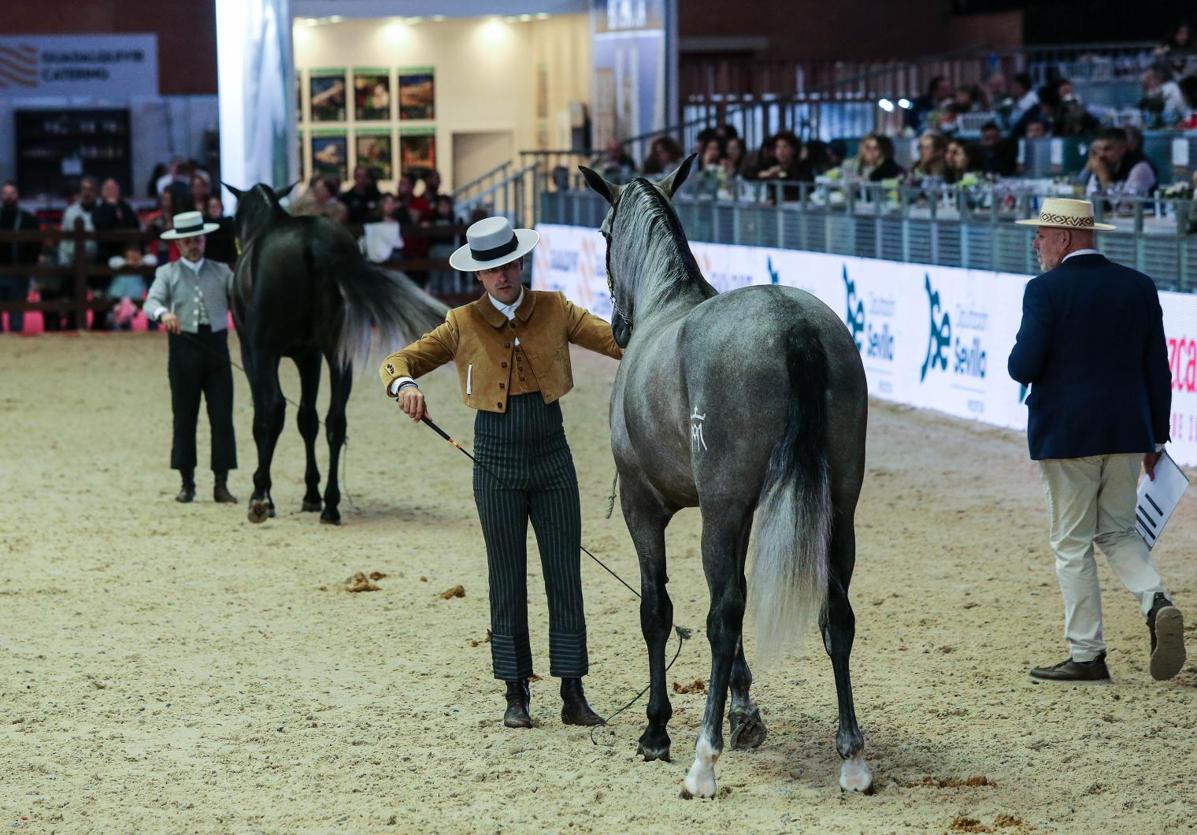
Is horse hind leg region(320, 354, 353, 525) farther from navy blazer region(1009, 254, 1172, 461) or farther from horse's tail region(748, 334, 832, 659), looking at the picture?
horse's tail region(748, 334, 832, 659)

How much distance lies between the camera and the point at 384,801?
213 inches

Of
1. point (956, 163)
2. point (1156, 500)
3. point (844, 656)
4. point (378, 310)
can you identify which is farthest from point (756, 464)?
point (956, 163)

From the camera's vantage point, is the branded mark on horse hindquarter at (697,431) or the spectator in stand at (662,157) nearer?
the branded mark on horse hindquarter at (697,431)

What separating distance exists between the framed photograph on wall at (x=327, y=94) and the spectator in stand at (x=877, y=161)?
13258mm

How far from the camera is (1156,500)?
687 centimetres

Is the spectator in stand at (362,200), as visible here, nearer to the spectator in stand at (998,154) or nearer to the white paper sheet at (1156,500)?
the spectator in stand at (998,154)

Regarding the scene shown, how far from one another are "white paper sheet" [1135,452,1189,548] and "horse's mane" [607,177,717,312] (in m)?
2.07

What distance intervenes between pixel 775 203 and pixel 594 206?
4.00 meters

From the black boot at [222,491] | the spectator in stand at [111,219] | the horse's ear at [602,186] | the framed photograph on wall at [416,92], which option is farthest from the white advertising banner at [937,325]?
the framed photograph on wall at [416,92]

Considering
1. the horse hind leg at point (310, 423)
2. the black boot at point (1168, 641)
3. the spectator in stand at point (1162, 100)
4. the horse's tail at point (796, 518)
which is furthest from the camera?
the spectator in stand at point (1162, 100)

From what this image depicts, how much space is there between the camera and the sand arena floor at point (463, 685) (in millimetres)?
5352

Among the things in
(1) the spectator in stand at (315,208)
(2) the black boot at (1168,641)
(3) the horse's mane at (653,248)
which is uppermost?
(1) the spectator in stand at (315,208)

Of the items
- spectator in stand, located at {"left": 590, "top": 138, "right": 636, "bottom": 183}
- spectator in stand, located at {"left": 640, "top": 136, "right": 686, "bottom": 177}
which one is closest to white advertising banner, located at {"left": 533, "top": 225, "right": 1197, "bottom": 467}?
spectator in stand, located at {"left": 640, "top": 136, "right": 686, "bottom": 177}

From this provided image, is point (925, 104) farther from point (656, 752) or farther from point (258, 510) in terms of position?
point (656, 752)
